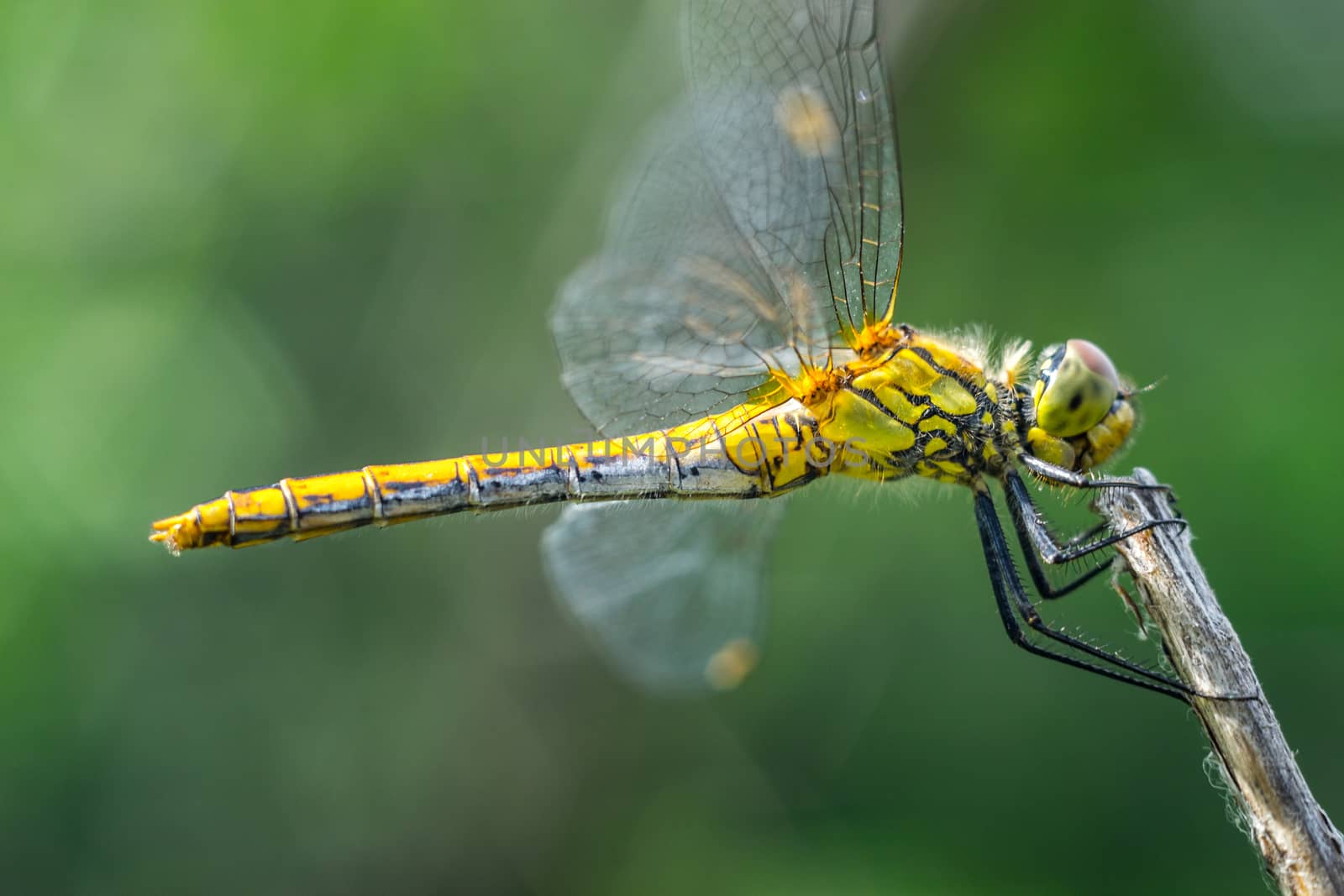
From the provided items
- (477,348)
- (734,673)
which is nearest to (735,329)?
(734,673)

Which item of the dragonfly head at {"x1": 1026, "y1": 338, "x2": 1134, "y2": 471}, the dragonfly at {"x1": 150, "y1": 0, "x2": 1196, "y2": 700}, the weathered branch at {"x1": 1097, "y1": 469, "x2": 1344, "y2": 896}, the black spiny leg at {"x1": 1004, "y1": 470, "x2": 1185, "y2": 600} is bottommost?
the weathered branch at {"x1": 1097, "y1": 469, "x2": 1344, "y2": 896}

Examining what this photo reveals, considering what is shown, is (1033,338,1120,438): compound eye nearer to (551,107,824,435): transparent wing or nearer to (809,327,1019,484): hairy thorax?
(809,327,1019,484): hairy thorax

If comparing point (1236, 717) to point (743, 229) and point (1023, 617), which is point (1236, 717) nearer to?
point (1023, 617)

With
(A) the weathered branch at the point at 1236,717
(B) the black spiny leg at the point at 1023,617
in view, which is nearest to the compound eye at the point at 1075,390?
(B) the black spiny leg at the point at 1023,617

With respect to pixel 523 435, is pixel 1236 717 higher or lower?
lower

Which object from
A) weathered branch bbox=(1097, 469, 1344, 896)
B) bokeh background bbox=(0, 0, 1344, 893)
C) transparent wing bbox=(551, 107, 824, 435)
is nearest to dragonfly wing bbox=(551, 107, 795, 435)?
transparent wing bbox=(551, 107, 824, 435)

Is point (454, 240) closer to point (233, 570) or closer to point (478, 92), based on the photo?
point (478, 92)

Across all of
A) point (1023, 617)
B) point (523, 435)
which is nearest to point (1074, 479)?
point (1023, 617)

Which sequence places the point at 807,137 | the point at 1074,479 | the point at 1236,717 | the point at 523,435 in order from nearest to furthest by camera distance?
the point at 1236,717, the point at 1074,479, the point at 807,137, the point at 523,435
